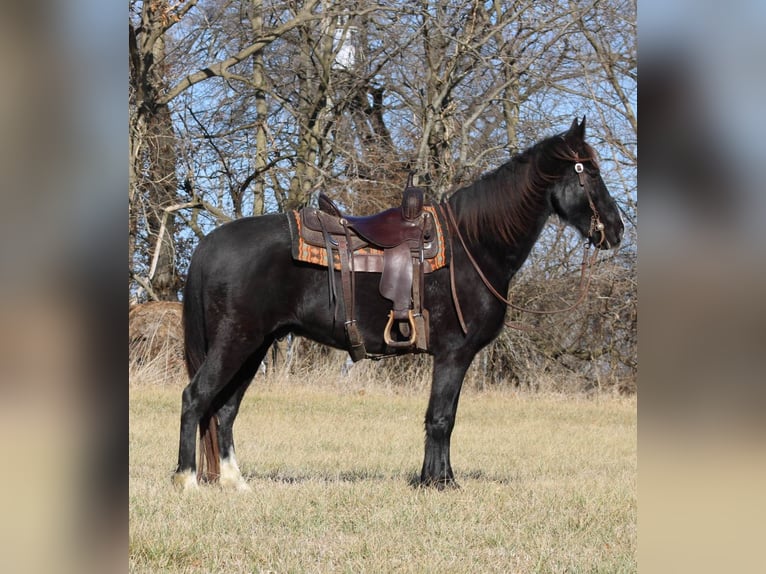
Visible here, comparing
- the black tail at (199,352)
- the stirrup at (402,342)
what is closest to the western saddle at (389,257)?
the stirrup at (402,342)

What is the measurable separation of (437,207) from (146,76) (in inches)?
394

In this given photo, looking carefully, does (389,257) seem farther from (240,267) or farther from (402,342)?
(240,267)

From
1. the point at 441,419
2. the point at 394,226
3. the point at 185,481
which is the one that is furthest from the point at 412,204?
the point at 185,481

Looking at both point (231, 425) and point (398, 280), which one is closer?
point (398, 280)

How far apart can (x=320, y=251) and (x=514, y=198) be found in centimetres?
150

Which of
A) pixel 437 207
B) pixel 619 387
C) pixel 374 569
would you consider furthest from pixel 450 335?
pixel 619 387

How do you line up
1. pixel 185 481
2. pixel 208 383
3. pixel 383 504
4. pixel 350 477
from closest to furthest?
pixel 383 504 → pixel 185 481 → pixel 208 383 → pixel 350 477

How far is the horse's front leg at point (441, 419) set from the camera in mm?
5805

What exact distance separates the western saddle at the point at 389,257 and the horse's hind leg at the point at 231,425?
2.75 ft

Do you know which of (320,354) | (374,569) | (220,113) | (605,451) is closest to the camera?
(374,569)

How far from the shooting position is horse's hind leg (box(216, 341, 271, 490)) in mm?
5785

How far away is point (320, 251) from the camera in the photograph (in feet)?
19.0

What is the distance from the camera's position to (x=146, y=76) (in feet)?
47.4
